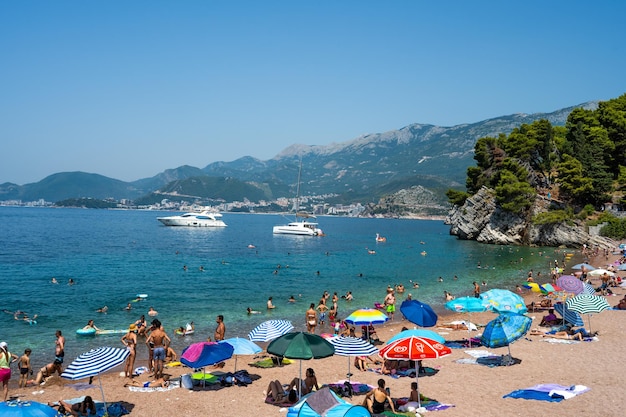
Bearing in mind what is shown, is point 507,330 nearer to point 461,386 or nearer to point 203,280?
point 461,386

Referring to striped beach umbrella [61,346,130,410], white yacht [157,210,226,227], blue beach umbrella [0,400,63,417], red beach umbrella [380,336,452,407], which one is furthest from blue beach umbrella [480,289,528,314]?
white yacht [157,210,226,227]

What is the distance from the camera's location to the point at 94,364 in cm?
1188

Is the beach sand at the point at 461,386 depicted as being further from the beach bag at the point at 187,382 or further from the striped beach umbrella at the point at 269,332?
the striped beach umbrella at the point at 269,332

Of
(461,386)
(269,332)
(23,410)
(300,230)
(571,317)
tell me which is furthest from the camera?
(300,230)

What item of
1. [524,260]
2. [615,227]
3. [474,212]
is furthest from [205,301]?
[474,212]

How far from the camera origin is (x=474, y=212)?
3248 inches

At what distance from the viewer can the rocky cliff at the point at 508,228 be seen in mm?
65750

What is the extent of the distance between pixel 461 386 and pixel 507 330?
2.48 m

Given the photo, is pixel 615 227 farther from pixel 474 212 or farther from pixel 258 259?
pixel 258 259

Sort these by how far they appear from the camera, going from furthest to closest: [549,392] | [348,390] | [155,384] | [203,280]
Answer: [203,280]
[155,384]
[348,390]
[549,392]

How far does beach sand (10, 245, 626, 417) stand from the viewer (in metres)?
12.2

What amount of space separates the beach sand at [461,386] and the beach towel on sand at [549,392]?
0.18 meters

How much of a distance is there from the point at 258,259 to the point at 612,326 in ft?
133

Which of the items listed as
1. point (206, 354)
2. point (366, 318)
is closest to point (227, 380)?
point (206, 354)
